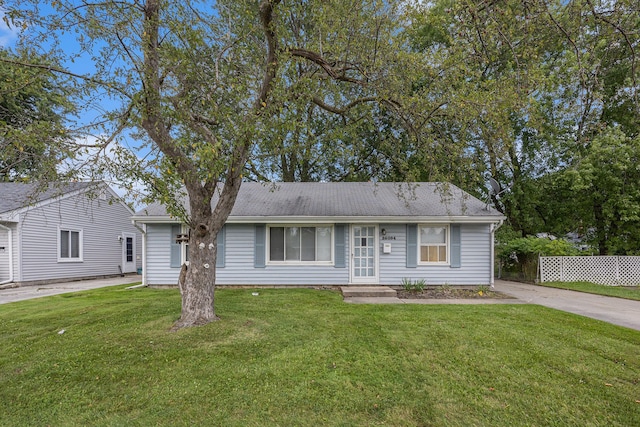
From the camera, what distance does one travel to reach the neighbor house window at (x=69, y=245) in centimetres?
1195

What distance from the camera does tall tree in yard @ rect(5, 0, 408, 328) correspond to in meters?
4.27

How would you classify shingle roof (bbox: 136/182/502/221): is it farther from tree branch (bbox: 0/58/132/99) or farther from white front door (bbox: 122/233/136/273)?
white front door (bbox: 122/233/136/273)

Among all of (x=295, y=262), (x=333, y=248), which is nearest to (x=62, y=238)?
(x=295, y=262)

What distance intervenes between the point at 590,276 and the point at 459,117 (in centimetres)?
956

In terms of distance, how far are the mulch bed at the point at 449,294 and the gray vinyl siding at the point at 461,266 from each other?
14.6 inches

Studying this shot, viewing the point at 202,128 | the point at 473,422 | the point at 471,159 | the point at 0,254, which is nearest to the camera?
the point at 473,422

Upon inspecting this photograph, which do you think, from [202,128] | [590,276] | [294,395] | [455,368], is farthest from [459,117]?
[590,276]

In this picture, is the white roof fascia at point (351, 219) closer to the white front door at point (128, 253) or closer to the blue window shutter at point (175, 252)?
the blue window shutter at point (175, 252)

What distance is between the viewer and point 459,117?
17.4ft

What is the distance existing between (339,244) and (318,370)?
5650 millimetres

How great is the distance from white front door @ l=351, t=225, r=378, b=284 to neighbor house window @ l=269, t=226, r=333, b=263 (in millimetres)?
765

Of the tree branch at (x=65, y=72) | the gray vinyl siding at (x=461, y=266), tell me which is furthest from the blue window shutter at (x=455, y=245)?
the tree branch at (x=65, y=72)

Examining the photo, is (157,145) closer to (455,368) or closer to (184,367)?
(184,367)

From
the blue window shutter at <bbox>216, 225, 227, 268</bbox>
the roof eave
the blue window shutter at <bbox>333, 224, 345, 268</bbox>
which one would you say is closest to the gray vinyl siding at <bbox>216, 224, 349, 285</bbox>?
the blue window shutter at <bbox>216, 225, 227, 268</bbox>
